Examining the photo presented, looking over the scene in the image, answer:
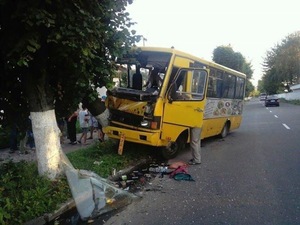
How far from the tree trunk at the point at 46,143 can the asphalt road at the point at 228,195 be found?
1.68 m

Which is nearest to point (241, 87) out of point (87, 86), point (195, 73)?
point (195, 73)

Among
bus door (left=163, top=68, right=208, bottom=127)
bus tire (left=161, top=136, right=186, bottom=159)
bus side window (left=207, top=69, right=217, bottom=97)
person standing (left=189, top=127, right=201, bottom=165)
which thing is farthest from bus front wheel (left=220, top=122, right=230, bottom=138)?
person standing (left=189, top=127, right=201, bottom=165)

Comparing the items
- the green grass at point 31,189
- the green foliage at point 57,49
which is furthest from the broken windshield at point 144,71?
the green foliage at point 57,49

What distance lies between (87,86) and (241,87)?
1009 cm

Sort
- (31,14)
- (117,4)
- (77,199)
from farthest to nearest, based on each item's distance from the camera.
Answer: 1. (117,4)
2. (77,199)
3. (31,14)

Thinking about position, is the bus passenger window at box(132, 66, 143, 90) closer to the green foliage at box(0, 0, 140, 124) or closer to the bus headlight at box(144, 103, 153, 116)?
the bus headlight at box(144, 103, 153, 116)

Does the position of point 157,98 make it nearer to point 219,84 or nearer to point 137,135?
point 137,135

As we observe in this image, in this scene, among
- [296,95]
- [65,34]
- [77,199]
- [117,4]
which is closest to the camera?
[65,34]

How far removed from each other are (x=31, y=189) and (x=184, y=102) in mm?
4494

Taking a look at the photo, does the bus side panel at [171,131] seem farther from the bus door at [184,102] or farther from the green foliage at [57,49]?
the green foliage at [57,49]

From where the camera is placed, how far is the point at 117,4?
598 centimetres

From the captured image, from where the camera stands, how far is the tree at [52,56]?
501 cm

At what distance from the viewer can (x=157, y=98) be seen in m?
8.27

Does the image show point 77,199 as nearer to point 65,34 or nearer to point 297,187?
point 65,34
